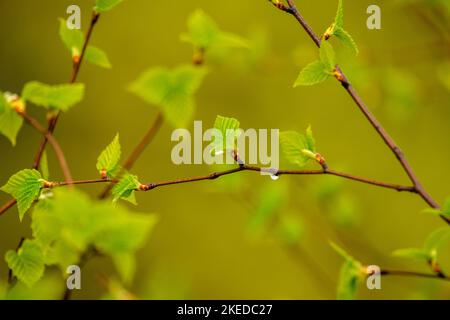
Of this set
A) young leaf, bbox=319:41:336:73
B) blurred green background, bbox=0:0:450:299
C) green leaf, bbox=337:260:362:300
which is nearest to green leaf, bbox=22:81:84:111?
young leaf, bbox=319:41:336:73

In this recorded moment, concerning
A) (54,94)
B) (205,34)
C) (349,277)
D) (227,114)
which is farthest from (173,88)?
(227,114)

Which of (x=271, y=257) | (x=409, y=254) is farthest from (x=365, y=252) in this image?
(x=409, y=254)

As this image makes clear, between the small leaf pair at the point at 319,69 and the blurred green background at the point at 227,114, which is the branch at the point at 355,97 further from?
the blurred green background at the point at 227,114

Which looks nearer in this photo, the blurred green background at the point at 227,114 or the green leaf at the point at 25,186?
the green leaf at the point at 25,186

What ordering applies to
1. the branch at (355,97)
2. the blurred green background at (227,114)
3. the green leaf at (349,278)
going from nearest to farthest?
the branch at (355,97) < the green leaf at (349,278) < the blurred green background at (227,114)

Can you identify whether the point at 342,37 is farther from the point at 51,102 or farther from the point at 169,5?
the point at 169,5

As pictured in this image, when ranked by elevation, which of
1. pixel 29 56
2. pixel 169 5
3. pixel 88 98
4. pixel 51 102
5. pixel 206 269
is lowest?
pixel 206 269

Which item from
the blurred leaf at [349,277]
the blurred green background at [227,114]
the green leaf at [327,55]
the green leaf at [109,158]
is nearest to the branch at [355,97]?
the green leaf at [327,55]
